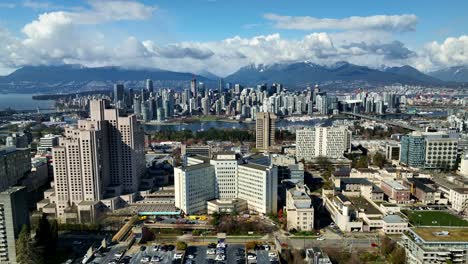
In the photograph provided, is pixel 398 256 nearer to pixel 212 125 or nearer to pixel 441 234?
pixel 441 234

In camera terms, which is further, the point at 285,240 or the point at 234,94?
the point at 234,94


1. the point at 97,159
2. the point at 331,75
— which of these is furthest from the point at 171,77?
the point at 97,159

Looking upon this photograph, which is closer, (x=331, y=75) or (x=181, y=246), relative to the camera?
(x=181, y=246)

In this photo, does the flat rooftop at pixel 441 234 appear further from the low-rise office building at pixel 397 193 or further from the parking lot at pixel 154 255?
the parking lot at pixel 154 255

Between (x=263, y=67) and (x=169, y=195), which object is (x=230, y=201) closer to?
(x=169, y=195)

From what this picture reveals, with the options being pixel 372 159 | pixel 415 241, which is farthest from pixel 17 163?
pixel 372 159

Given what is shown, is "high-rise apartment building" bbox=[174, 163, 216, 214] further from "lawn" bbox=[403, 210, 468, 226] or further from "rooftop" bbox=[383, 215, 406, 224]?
"lawn" bbox=[403, 210, 468, 226]
